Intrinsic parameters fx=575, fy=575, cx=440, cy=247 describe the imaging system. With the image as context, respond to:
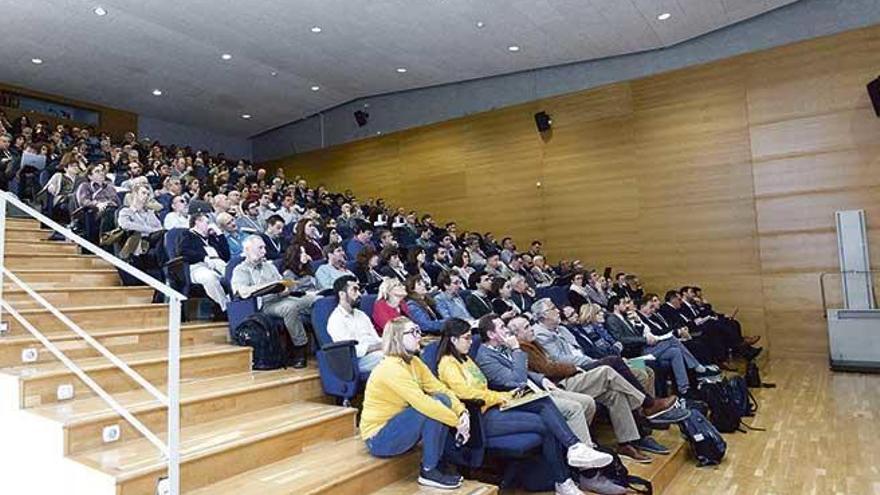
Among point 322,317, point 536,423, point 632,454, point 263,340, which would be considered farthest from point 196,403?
point 632,454

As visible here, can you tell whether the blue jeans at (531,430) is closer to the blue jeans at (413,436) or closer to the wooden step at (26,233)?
the blue jeans at (413,436)

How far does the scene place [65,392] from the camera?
7.72 ft

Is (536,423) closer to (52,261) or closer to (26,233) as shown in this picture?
(52,261)

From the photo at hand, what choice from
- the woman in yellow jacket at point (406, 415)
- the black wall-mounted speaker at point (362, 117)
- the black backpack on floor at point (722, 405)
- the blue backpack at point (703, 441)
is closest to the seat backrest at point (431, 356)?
the woman in yellow jacket at point (406, 415)

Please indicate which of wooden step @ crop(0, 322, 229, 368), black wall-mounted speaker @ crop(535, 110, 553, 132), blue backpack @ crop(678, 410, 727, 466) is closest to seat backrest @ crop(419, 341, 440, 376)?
wooden step @ crop(0, 322, 229, 368)

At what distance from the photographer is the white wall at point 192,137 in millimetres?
10242

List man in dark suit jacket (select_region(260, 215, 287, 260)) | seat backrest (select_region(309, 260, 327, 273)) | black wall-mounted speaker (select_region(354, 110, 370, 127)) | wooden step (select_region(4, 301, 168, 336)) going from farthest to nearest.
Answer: black wall-mounted speaker (select_region(354, 110, 370, 127)) → man in dark suit jacket (select_region(260, 215, 287, 260)) → seat backrest (select_region(309, 260, 327, 273)) → wooden step (select_region(4, 301, 168, 336))

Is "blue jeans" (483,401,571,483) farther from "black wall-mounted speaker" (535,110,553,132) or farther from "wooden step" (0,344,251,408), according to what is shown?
"black wall-mounted speaker" (535,110,553,132)

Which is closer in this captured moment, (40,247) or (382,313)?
(382,313)

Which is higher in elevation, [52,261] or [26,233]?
[26,233]

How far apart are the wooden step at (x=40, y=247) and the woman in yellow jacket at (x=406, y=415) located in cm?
278

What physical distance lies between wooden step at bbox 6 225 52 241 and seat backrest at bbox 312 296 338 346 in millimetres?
2450

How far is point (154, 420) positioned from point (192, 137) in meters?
9.65

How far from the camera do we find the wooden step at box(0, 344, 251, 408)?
2248 millimetres
